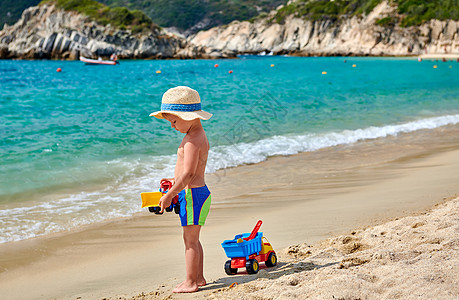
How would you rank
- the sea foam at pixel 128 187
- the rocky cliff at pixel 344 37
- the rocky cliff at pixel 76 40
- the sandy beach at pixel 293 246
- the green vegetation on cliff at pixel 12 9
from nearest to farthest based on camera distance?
the sandy beach at pixel 293 246
the sea foam at pixel 128 187
the rocky cliff at pixel 76 40
the rocky cliff at pixel 344 37
the green vegetation on cliff at pixel 12 9

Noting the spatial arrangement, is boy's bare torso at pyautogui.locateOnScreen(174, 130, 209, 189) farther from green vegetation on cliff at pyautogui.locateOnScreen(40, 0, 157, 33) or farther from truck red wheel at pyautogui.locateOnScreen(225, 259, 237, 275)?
green vegetation on cliff at pyautogui.locateOnScreen(40, 0, 157, 33)

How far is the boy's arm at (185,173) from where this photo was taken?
3.56 m

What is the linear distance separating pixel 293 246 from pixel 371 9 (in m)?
112

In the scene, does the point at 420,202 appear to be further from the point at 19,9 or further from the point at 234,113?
the point at 19,9

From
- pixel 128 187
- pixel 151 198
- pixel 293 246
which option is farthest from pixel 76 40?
pixel 151 198

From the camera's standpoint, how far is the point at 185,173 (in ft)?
11.8

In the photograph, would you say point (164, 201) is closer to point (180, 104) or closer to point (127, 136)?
point (180, 104)

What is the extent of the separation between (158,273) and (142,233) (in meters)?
1.31

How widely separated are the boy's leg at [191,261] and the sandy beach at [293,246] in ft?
0.30

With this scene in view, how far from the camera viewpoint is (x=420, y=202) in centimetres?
615

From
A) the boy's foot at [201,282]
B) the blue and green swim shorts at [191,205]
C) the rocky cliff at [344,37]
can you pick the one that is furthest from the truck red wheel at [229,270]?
the rocky cliff at [344,37]

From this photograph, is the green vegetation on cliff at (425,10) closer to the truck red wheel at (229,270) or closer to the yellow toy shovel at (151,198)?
the truck red wheel at (229,270)

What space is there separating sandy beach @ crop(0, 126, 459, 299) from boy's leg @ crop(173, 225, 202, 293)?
9 centimetres

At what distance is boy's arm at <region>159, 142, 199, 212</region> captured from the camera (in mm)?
3557
